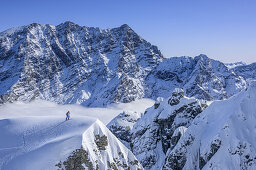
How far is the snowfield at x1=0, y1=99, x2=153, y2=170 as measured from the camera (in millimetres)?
Result: 24656

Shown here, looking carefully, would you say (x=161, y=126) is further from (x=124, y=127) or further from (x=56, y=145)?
(x=56, y=145)

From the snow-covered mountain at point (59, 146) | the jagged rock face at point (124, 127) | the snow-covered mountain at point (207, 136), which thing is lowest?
the jagged rock face at point (124, 127)

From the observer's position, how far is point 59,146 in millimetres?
25578

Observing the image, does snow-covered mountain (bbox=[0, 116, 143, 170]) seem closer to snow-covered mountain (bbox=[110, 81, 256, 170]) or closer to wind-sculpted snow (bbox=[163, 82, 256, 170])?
wind-sculpted snow (bbox=[163, 82, 256, 170])

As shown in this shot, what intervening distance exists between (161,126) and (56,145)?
66641mm

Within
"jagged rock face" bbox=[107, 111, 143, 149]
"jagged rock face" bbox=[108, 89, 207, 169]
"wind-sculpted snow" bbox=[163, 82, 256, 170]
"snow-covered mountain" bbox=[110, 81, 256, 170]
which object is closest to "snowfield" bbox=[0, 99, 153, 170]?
"wind-sculpted snow" bbox=[163, 82, 256, 170]

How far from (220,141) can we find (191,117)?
2909 cm

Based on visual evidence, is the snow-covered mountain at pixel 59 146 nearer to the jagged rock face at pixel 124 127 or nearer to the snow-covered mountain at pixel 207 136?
the snow-covered mountain at pixel 207 136

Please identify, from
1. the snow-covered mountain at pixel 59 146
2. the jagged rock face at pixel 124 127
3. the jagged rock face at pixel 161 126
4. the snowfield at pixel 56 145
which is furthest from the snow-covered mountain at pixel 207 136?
the snowfield at pixel 56 145

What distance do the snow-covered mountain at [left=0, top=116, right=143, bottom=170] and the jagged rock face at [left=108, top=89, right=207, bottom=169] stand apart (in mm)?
50643

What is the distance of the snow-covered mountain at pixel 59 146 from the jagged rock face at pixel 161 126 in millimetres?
50643

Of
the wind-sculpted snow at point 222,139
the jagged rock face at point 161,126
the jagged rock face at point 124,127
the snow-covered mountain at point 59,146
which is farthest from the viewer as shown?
the jagged rock face at point 124,127

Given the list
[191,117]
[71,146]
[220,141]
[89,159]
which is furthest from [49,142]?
[191,117]

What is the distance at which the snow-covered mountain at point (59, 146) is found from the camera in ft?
80.9
